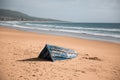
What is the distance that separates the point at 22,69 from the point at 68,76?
1.52 m

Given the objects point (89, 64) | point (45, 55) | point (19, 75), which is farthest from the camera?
point (45, 55)

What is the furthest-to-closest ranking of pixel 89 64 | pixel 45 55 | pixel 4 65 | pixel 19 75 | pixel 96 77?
pixel 45 55 < pixel 89 64 < pixel 4 65 < pixel 96 77 < pixel 19 75

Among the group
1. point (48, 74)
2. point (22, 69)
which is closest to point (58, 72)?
point (48, 74)

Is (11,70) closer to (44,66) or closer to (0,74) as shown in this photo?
(0,74)

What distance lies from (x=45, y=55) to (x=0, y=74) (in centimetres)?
257

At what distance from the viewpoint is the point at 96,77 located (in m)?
5.07

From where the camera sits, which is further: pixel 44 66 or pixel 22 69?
pixel 44 66

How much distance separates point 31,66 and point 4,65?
2.97ft

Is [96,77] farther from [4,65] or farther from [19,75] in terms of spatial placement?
[4,65]

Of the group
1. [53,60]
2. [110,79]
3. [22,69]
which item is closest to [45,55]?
[53,60]

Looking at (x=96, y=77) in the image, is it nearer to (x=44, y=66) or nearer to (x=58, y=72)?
(x=58, y=72)

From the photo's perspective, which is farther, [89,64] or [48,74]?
[89,64]

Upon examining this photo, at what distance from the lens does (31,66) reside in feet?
18.8

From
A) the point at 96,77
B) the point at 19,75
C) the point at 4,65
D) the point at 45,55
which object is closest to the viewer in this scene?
the point at 19,75
